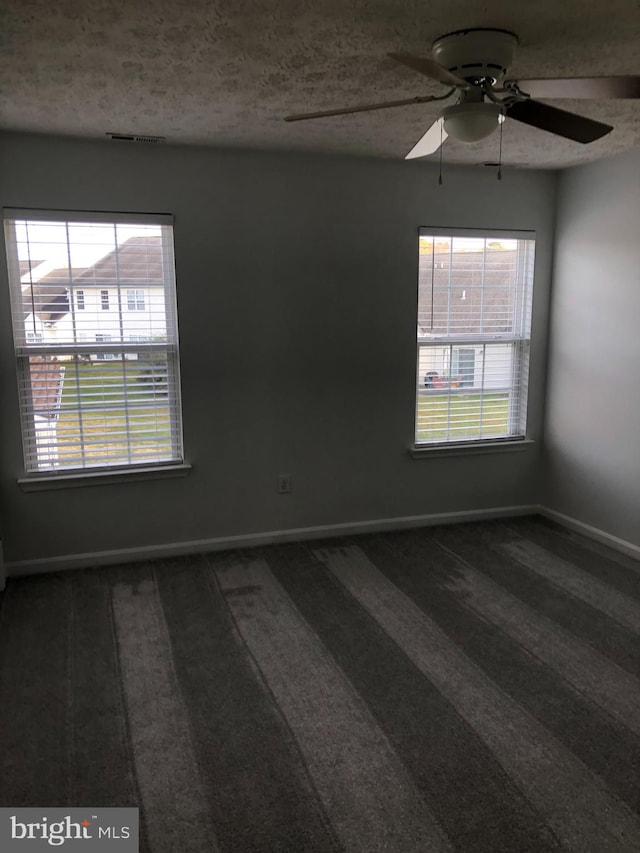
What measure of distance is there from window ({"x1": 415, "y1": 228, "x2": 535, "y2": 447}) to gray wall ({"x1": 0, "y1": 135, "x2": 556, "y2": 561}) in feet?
0.37

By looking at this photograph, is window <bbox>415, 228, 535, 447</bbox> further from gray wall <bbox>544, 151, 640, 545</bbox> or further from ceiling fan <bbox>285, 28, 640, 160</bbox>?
ceiling fan <bbox>285, 28, 640, 160</bbox>

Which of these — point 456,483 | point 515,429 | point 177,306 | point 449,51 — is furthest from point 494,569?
point 449,51

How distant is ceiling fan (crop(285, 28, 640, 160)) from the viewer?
198 centimetres

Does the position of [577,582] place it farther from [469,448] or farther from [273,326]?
[273,326]

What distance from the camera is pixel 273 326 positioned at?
3938 millimetres

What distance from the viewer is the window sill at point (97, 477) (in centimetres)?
360

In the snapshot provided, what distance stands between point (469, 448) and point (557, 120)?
261 centimetres

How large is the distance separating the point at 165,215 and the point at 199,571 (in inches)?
82.4

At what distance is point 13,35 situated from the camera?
6.79ft

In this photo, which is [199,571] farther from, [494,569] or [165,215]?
[165,215]

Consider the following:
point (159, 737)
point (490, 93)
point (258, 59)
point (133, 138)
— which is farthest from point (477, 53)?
point (159, 737)

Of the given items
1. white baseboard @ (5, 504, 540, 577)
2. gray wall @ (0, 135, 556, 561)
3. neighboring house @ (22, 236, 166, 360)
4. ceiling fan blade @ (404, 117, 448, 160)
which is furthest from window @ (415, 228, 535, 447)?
neighboring house @ (22, 236, 166, 360)

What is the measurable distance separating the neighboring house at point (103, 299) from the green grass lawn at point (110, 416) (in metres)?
0.12

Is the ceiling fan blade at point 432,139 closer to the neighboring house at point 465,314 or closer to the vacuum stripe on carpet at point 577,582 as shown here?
the neighboring house at point 465,314
